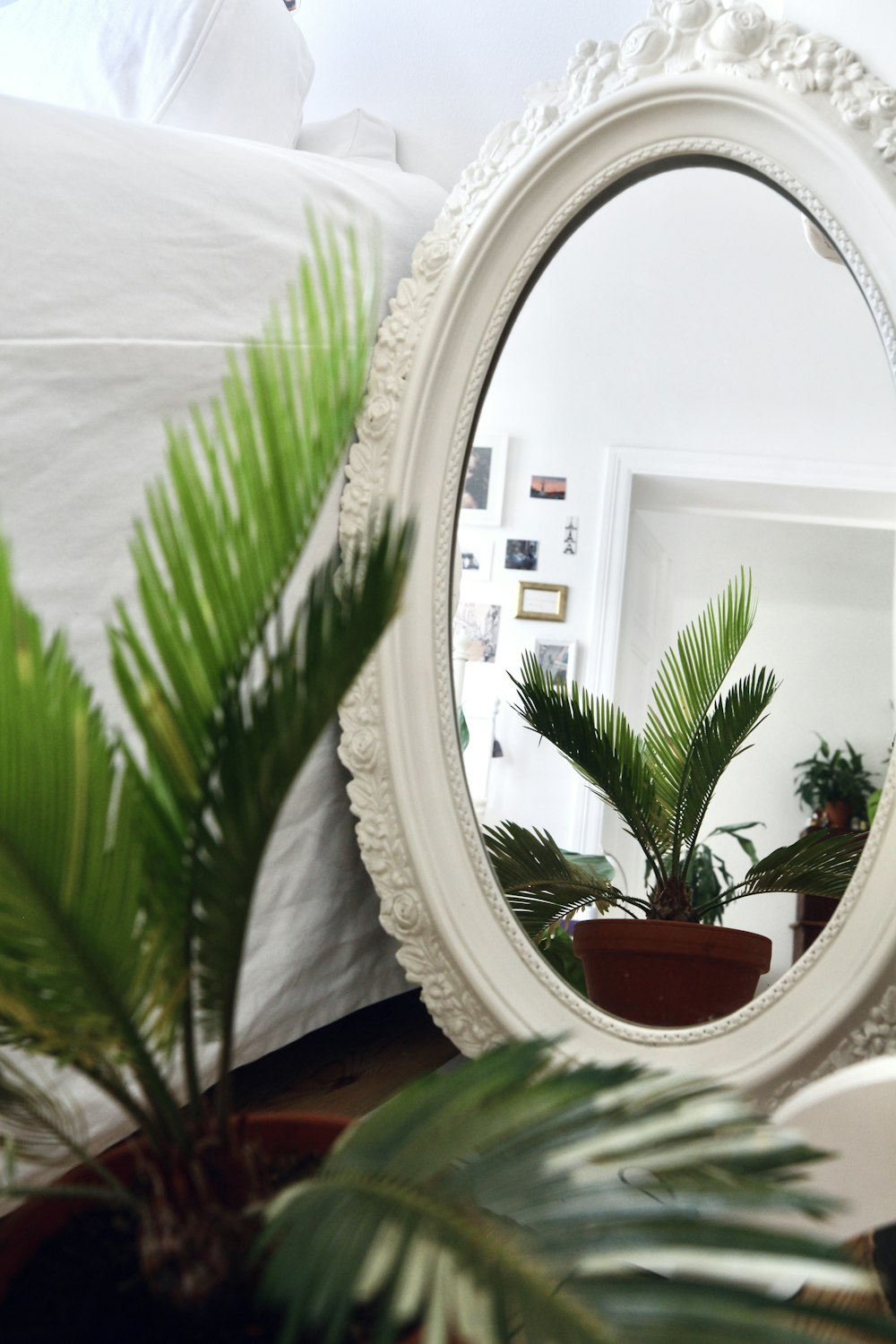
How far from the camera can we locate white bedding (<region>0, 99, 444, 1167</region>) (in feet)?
3.23

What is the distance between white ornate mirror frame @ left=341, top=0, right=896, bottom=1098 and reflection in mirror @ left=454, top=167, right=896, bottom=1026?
0.03 m

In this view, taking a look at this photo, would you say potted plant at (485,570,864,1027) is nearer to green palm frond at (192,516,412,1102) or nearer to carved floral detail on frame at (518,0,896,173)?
carved floral detail on frame at (518,0,896,173)

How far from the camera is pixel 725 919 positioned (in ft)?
3.35

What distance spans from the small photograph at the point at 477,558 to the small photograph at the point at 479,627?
0.03 metres

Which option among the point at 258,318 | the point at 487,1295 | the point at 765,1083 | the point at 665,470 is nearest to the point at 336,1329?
the point at 487,1295

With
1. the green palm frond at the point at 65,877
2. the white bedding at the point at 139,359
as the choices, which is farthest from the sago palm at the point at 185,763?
the white bedding at the point at 139,359

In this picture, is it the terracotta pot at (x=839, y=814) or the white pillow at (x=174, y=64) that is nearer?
the terracotta pot at (x=839, y=814)

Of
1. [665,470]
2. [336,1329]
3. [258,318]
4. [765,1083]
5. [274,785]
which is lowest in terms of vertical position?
[765,1083]

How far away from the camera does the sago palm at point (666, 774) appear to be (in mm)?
1029

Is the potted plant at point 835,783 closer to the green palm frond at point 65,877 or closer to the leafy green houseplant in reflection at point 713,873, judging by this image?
the leafy green houseplant in reflection at point 713,873

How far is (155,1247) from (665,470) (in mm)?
834

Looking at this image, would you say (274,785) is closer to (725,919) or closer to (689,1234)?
(689,1234)

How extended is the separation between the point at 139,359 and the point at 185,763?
0.69m

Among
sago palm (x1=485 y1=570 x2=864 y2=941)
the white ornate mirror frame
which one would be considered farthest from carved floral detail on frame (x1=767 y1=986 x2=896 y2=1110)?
sago palm (x1=485 y1=570 x2=864 y2=941)
